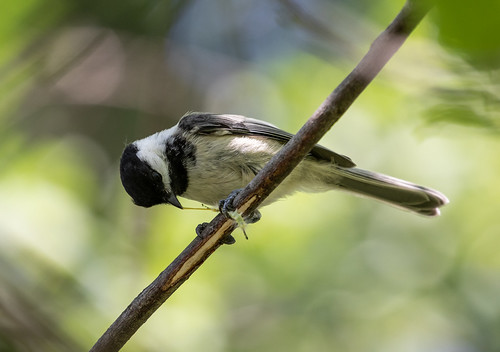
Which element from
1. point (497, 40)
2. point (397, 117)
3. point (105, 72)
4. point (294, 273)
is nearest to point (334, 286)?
point (294, 273)

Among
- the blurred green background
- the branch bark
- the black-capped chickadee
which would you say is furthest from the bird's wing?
the branch bark

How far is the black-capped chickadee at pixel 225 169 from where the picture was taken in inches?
123

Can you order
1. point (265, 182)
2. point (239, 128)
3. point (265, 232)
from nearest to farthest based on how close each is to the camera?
1. point (265, 182)
2. point (239, 128)
3. point (265, 232)

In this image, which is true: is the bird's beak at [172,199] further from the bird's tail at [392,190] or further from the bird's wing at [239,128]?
the bird's tail at [392,190]

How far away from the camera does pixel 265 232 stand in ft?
12.2

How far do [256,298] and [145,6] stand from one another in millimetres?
2160

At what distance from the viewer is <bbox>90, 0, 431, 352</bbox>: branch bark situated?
1.28 m

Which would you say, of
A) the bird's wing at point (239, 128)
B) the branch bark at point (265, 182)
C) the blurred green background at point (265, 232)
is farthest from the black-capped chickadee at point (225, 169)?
the branch bark at point (265, 182)

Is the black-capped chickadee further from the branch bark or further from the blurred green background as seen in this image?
the branch bark

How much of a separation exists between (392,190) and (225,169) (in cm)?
105

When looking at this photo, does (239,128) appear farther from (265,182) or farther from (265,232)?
(265,182)

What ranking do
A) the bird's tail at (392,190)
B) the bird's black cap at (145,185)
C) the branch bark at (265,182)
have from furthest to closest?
1. the bird's tail at (392,190)
2. the bird's black cap at (145,185)
3. the branch bark at (265,182)

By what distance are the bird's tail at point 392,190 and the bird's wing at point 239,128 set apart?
0.14 m

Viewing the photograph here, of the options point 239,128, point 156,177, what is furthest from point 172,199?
point 239,128
